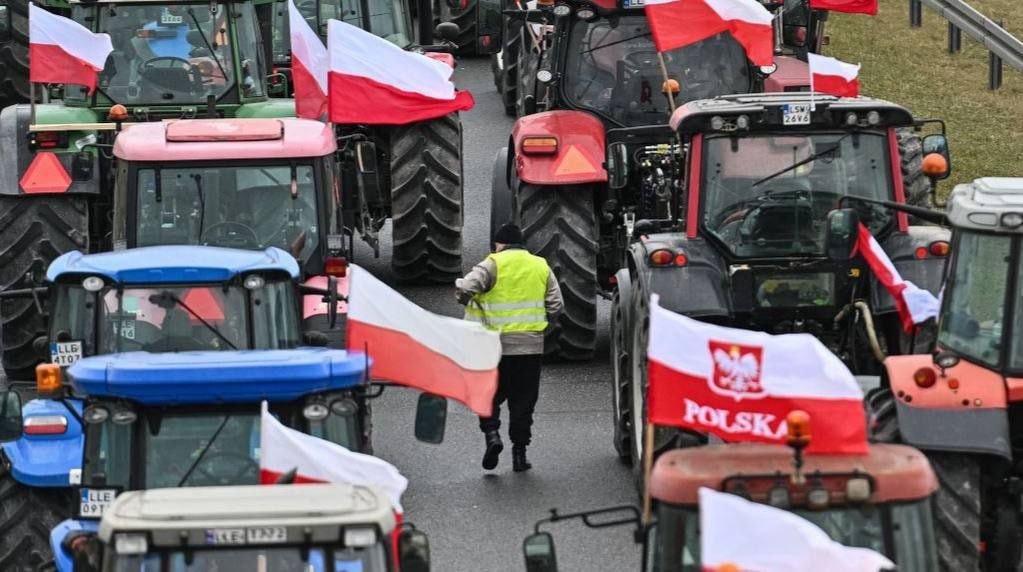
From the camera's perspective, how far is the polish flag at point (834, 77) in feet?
55.9

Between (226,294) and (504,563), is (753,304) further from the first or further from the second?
(226,294)

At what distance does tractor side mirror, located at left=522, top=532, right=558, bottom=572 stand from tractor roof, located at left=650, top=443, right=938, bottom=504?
0.47 metres

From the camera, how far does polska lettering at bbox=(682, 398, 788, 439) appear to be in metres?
9.18

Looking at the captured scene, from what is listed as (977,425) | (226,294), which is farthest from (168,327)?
(977,425)

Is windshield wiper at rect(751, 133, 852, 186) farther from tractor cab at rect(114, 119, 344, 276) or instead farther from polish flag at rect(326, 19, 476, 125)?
polish flag at rect(326, 19, 476, 125)

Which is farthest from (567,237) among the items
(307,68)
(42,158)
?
(42,158)

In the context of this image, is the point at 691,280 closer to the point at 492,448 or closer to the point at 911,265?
the point at 911,265

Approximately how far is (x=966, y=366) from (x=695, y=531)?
9.58ft

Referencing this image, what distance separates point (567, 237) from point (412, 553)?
25.6ft

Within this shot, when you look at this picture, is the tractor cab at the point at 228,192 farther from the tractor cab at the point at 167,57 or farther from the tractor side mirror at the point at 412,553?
the tractor side mirror at the point at 412,553

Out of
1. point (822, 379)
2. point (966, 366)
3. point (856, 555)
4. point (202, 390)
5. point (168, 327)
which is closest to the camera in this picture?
point (856, 555)

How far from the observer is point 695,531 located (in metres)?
8.60

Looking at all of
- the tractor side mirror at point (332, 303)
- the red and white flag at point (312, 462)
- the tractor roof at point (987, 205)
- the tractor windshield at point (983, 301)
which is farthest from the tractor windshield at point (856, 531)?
the tractor side mirror at point (332, 303)

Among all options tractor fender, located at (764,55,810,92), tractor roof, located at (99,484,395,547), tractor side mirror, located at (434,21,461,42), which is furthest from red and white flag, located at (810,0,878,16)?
tractor roof, located at (99,484,395,547)
